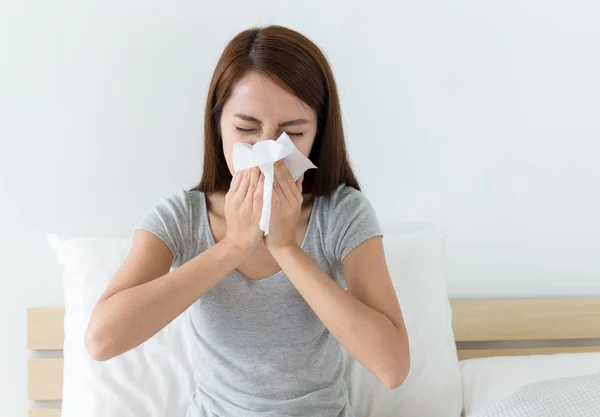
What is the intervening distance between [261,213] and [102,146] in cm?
64

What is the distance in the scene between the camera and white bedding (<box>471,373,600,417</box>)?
44.9 inches

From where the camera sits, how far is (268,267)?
1.32m

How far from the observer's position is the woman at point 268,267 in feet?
3.85

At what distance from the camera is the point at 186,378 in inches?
57.9

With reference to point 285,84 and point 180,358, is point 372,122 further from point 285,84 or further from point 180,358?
point 180,358

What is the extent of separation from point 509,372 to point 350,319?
0.59 metres

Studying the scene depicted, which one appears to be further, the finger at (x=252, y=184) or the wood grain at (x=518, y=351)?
the wood grain at (x=518, y=351)

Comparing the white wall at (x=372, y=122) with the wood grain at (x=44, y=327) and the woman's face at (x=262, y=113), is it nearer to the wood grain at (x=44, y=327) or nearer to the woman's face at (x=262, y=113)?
the wood grain at (x=44, y=327)

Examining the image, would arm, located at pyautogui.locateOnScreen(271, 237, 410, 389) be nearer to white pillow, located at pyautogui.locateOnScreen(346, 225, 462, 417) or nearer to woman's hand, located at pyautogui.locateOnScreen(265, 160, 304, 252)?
woman's hand, located at pyautogui.locateOnScreen(265, 160, 304, 252)

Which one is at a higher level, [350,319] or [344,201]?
[344,201]

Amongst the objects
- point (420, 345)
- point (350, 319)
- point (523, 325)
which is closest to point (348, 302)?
point (350, 319)

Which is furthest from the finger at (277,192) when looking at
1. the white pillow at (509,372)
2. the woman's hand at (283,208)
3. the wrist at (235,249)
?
the white pillow at (509,372)

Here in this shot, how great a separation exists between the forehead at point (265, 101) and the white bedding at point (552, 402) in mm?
602

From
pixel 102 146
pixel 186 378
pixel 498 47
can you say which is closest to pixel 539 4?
pixel 498 47
